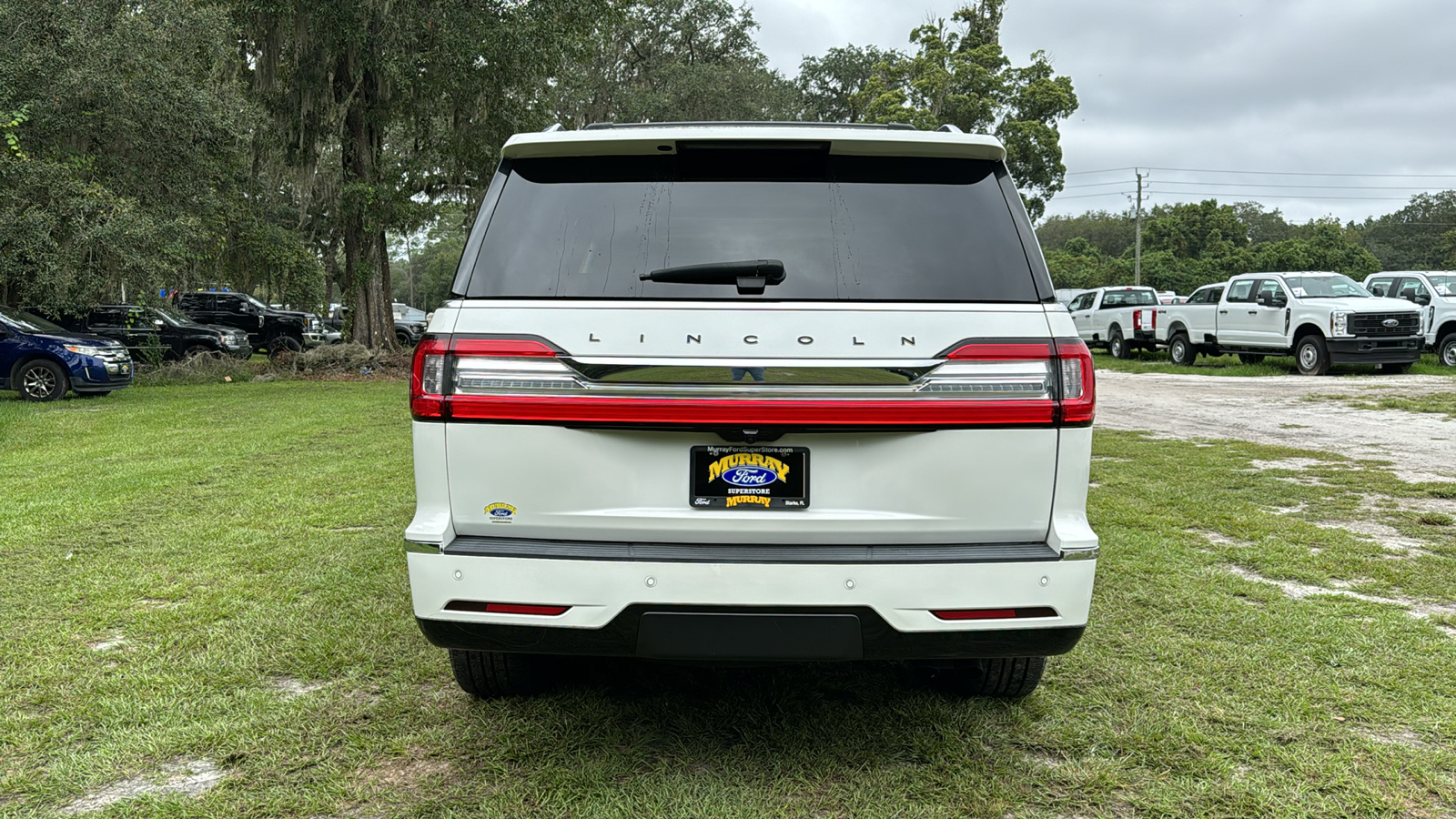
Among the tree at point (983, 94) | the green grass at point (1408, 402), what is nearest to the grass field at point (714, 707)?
the green grass at point (1408, 402)

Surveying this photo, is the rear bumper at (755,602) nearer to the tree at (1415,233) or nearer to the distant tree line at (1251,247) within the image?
the distant tree line at (1251,247)

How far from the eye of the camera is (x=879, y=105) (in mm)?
43844

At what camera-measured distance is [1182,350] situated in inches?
919

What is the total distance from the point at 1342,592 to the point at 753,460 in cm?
363

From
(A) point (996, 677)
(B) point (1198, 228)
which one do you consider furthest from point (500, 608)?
(B) point (1198, 228)

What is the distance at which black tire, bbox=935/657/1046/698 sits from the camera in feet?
11.1

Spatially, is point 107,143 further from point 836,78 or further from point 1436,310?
point 836,78

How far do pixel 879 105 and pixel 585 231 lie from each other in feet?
143

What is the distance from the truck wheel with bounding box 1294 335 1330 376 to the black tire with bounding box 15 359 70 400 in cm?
2167

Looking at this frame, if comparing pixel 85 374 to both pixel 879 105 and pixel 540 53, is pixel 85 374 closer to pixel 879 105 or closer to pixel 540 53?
pixel 540 53

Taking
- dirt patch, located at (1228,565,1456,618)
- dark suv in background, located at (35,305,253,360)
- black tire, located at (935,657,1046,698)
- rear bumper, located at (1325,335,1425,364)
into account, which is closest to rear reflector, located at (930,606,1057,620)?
black tire, located at (935,657,1046,698)

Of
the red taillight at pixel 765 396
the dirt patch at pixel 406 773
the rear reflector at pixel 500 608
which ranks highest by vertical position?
the red taillight at pixel 765 396

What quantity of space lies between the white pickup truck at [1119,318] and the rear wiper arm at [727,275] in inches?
941

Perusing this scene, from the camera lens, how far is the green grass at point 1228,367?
65.0ft
